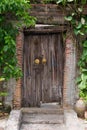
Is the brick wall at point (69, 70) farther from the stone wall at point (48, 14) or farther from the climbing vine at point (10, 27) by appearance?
the climbing vine at point (10, 27)

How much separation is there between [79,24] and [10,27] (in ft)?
6.79

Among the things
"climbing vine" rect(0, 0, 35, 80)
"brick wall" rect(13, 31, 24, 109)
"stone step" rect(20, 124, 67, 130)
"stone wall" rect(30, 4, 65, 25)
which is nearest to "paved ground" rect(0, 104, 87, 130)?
"stone step" rect(20, 124, 67, 130)

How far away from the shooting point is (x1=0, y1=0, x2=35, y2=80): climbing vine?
981 cm

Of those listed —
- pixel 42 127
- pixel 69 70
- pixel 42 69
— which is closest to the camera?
pixel 42 127

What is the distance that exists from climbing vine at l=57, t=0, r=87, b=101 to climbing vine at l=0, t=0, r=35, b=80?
4.09ft

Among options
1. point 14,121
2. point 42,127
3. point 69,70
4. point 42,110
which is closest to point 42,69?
point 69,70

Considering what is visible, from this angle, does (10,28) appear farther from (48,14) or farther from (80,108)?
(80,108)

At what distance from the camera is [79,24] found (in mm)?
11016

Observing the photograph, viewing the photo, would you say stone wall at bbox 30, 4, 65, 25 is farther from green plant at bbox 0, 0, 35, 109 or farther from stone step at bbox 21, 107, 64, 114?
stone step at bbox 21, 107, 64, 114

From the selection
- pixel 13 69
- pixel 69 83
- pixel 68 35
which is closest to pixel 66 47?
pixel 68 35

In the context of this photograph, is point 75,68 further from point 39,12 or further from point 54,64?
point 39,12

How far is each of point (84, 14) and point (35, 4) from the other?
1499 millimetres

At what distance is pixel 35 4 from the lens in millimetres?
11117

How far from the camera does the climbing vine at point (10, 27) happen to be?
9.81m
